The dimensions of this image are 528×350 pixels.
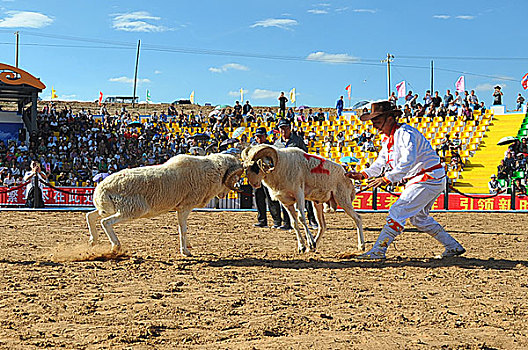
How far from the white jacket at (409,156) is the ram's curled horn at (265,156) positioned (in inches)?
59.0

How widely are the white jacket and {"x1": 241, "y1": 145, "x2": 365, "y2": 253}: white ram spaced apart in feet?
4.36

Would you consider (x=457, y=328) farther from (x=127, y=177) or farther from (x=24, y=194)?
(x=24, y=194)

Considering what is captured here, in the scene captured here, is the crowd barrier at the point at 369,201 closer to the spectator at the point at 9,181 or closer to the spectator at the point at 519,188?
the spectator at the point at 519,188

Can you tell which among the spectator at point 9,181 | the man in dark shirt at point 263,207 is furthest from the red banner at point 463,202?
the spectator at point 9,181

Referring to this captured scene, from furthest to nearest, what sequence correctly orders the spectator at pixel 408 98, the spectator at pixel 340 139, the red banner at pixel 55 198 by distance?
the spectator at pixel 408 98 → the spectator at pixel 340 139 → the red banner at pixel 55 198

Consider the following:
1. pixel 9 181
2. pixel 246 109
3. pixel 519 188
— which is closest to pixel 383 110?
pixel 519 188

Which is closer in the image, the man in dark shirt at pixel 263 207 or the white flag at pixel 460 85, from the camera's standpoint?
the man in dark shirt at pixel 263 207

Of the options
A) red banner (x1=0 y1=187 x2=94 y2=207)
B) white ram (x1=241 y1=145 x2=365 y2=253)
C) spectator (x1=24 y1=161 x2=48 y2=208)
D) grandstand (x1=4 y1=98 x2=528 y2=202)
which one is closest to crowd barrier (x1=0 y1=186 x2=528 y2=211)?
red banner (x1=0 y1=187 x2=94 y2=207)

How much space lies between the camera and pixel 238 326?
4.36 meters

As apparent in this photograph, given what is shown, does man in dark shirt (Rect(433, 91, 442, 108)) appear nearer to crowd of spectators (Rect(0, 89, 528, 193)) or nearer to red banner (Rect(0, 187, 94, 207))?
crowd of spectators (Rect(0, 89, 528, 193))

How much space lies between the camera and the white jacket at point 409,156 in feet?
22.2

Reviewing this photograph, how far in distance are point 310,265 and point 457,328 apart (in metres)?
2.75

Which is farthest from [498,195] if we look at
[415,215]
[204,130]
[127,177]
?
[204,130]

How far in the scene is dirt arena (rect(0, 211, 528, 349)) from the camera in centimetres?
408
